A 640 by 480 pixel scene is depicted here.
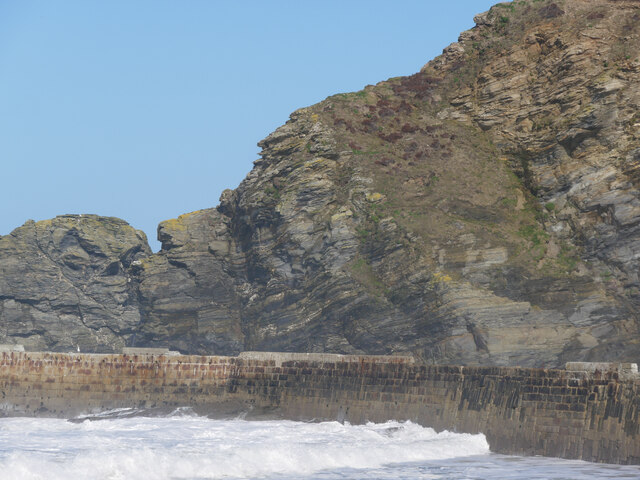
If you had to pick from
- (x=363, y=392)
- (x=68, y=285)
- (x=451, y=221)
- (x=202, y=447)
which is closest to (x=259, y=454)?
(x=202, y=447)

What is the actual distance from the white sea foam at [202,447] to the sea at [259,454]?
3cm

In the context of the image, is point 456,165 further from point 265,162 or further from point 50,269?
point 50,269

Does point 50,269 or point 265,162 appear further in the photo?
point 50,269

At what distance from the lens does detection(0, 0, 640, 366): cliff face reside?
4500 cm

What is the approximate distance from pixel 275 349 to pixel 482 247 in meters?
14.5

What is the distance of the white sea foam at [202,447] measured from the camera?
19891 millimetres

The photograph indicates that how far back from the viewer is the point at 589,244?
4719cm

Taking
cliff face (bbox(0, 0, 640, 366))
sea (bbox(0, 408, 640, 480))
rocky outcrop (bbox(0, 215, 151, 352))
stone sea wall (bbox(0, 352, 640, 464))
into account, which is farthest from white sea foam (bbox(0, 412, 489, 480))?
rocky outcrop (bbox(0, 215, 151, 352))

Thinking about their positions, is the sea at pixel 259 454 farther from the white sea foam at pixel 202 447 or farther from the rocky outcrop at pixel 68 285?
the rocky outcrop at pixel 68 285

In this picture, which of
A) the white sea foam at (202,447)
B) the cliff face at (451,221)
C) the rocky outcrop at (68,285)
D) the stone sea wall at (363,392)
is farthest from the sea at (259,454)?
the rocky outcrop at (68,285)

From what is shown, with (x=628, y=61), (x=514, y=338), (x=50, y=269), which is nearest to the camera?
(x=514, y=338)

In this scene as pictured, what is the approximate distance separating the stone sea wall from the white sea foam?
75 cm

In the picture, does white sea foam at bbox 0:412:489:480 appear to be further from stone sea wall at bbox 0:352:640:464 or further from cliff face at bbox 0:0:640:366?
cliff face at bbox 0:0:640:366

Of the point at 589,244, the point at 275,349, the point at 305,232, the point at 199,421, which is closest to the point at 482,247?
the point at 589,244
